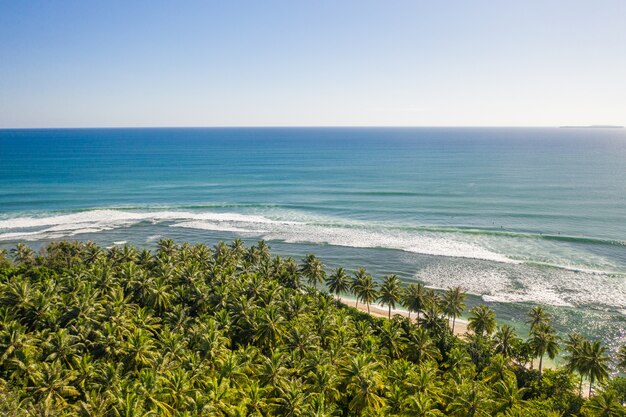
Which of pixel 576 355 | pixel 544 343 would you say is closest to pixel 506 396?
pixel 576 355

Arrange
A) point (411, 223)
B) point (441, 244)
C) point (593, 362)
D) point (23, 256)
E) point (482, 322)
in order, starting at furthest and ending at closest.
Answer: point (411, 223) → point (441, 244) → point (23, 256) → point (482, 322) → point (593, 362)

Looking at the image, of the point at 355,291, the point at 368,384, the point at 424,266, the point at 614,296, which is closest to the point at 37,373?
the point at 368,384

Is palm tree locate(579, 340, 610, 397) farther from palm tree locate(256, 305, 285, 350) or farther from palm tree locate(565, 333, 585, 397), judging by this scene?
palm tree locate(256, 305, 285, 350)

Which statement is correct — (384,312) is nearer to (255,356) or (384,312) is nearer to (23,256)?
(255,356)

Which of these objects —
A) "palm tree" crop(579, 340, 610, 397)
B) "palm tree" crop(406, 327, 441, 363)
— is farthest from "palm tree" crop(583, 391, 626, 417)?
"palm tree" crop(406, 327, 441, 363)

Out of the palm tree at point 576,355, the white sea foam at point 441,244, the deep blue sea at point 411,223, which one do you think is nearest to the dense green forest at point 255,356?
the palm tree at point 576,355

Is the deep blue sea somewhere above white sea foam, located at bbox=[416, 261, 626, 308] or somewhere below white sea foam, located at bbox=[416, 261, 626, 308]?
above

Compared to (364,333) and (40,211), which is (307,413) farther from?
(40,211)

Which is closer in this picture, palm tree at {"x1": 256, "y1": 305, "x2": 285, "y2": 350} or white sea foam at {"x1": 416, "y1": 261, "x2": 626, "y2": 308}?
palm tree at {"x1": 256, "y1": 305, "x2": 285, "y2": 350}
